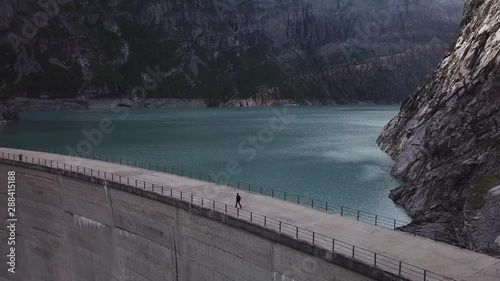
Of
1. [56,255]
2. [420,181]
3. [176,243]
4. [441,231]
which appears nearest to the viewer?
[176,243]

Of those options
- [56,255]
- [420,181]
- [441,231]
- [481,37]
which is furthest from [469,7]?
[56,255]

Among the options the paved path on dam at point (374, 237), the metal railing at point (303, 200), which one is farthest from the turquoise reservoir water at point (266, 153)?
the paved path on dam at point (374, 237)

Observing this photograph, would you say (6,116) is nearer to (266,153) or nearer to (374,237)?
(266,153)

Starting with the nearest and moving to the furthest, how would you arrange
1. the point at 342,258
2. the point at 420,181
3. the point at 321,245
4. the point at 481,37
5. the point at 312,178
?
the point at 342,258
the point at 321,245
the point at 420,181
the point at 481,37
the point at 312,178

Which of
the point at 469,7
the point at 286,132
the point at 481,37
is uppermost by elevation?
the point at 469,7

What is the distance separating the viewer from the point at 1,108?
512ft

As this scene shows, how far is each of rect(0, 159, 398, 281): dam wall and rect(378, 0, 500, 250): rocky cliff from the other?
1370 centimetres

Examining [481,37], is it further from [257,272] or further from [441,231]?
[257,272]

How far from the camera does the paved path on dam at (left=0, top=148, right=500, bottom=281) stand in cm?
1978

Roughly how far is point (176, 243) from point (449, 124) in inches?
1490

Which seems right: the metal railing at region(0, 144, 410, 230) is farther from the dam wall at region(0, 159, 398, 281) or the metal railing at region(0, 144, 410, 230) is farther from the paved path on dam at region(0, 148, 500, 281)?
the dam wall at region(0, 159, 398, 281)

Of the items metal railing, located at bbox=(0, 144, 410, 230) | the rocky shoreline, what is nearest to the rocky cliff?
metal railing, located at bbox=(0, 144, 410, 230)

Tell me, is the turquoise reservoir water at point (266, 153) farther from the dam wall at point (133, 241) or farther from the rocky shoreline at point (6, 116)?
the dam wall at point (133, 241)

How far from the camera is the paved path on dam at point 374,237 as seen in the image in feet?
64.9
